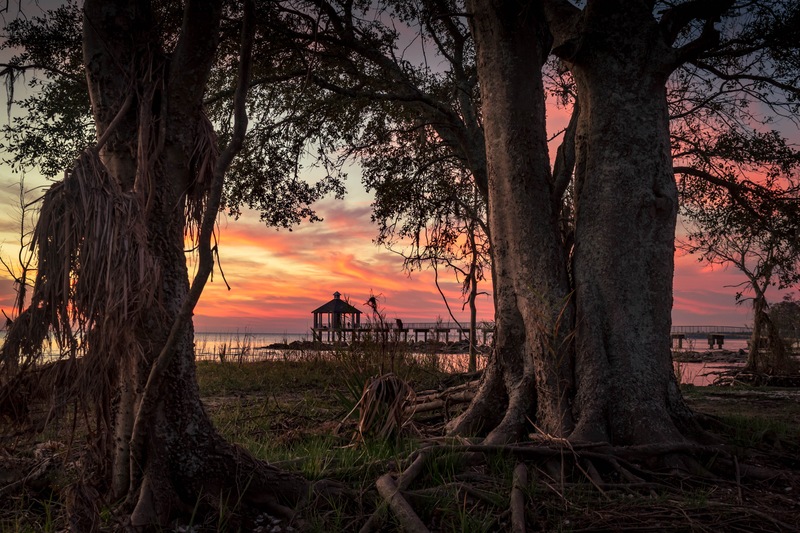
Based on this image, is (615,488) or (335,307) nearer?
(615,488)

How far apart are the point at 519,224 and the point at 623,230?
2.94 ft

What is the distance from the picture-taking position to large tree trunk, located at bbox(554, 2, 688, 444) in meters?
4.98

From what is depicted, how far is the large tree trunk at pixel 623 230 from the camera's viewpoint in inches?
196

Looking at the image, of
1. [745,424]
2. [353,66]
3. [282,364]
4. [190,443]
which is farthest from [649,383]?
[282,364]

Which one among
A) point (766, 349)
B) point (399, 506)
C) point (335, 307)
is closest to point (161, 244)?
point (399, 506)

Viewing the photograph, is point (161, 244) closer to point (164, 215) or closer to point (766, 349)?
point (164, 215)

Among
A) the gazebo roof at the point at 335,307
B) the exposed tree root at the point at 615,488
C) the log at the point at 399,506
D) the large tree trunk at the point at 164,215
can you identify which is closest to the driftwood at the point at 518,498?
the exposed tree root at the point at 615,488

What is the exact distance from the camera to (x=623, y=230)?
5.21 metres

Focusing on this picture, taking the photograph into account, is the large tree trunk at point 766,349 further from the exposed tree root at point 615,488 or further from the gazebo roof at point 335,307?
the gazebo roof at point 335,307

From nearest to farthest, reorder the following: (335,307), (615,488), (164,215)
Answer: (164,215) → (615,488) → (335,307)

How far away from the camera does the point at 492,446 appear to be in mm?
4277

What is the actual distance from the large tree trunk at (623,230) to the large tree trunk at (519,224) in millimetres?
252

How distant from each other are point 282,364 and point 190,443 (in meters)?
11.3

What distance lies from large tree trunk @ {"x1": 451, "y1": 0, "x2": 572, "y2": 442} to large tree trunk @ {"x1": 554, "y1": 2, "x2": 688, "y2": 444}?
0.83ft
